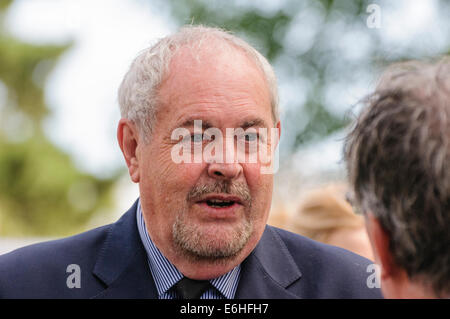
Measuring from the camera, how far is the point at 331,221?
4656 millimetres

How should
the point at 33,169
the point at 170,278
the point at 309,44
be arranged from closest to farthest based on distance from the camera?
1. the point at 170,278
2. the point at 309,44
3. the point at 33,169

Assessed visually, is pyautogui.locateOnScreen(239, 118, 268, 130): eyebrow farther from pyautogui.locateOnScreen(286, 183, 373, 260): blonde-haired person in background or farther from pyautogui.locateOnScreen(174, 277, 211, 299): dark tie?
pyautogui.locateOnScreen(286, 183, 373, 260): blonde-haired person in background

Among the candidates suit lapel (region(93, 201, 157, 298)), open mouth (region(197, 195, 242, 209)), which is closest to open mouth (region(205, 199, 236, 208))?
open mouth (region(197, 195, 242, 209))

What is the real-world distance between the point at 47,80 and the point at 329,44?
10.6 m

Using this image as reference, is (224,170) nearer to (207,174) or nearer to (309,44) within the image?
(207,174)

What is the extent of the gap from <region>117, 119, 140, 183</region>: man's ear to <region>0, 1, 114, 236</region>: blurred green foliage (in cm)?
1502

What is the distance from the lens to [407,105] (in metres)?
1.77

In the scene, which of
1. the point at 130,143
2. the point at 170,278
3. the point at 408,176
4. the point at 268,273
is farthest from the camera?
the point at 130,143

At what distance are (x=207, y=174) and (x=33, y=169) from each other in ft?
53.2

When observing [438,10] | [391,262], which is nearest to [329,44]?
[438,10]

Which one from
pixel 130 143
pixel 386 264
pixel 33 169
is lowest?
pixel 386 264

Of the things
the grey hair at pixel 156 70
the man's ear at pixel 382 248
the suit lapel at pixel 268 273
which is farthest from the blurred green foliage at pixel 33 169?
the man's ear at pixel 382 248

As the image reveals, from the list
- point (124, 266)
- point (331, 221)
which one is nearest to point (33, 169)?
point (331, 221)

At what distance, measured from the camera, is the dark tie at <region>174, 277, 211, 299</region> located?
2.60 m
